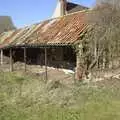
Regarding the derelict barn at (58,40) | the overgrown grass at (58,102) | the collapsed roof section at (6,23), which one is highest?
the collapsed roof section at (6,23)

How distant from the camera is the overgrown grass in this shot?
11227 millimetres

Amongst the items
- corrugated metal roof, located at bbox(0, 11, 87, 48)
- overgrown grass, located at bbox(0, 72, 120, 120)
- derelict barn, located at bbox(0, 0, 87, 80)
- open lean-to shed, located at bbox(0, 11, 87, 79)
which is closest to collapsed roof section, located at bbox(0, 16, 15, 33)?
derelict barn, located at bbox(0, 0, 87, 80)

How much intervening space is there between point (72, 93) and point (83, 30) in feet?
21.9

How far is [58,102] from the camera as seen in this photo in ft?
42.9

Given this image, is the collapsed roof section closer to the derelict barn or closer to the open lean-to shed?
the derelict barn

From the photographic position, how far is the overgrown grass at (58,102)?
442 inches

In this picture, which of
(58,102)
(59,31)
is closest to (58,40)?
(59,31)

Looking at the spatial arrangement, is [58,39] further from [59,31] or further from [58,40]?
[59,31]

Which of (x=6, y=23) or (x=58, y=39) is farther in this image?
(x=6, y=23)

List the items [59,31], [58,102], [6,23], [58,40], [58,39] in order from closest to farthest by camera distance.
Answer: [58,102]
[58,40]
[58,39]
[59,31]
[6,23]

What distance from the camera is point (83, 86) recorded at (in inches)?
650

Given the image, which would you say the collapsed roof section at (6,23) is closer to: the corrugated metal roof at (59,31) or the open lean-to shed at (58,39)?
the open lean-to shed at (58,39)

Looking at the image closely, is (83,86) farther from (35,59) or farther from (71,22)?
(35,59)

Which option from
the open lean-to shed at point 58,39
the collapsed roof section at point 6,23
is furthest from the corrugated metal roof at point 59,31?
the collapsed roof section at point 6,23
